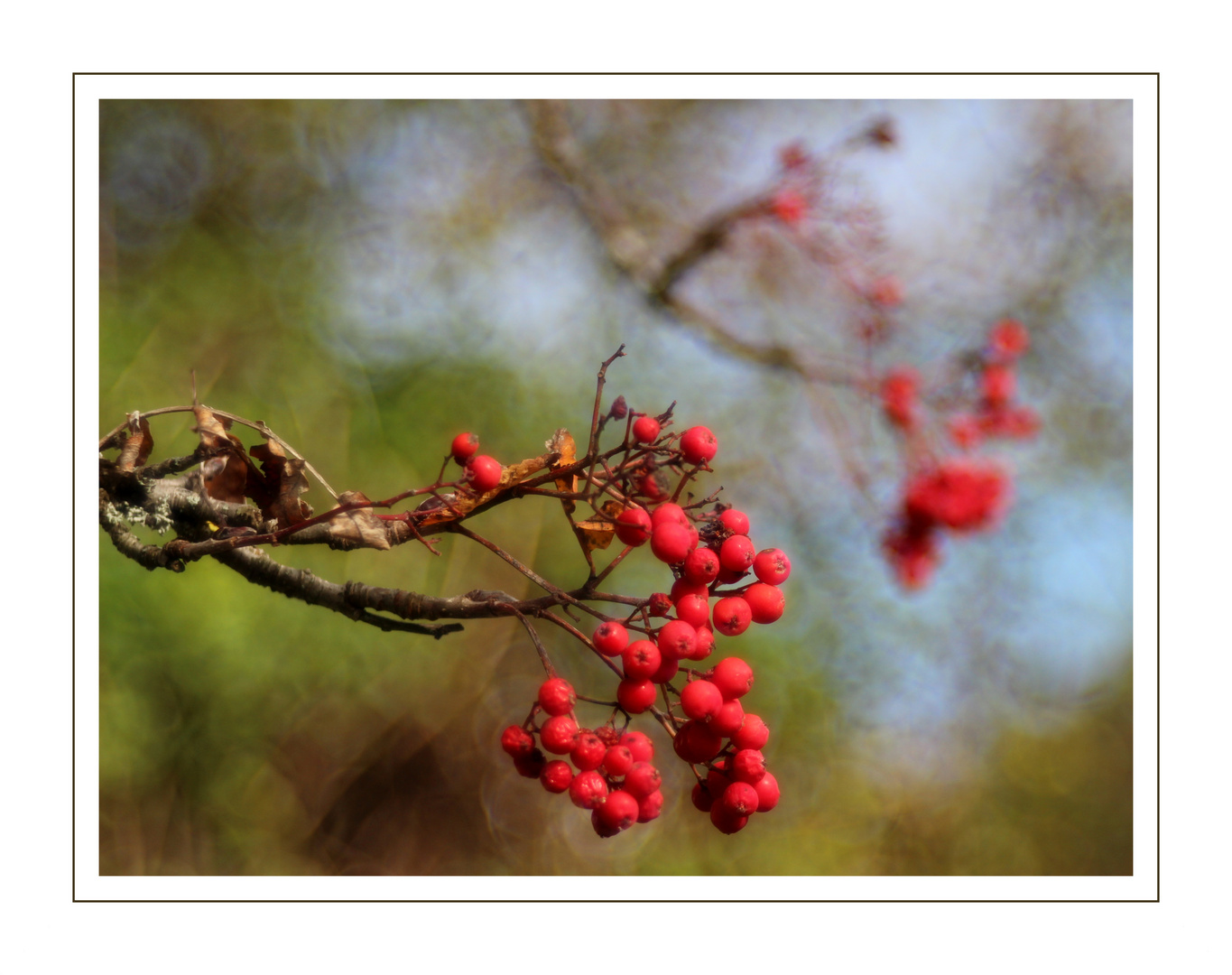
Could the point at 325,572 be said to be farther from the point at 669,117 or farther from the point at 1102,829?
the point at 1102,829

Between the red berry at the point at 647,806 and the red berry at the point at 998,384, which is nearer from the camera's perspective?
the red berry at the point at 647,806

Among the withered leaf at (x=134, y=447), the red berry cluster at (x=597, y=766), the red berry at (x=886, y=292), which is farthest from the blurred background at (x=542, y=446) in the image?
the red berry cluster at (x=597, y=766)

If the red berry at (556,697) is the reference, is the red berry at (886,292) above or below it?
above

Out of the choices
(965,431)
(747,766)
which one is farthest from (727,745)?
(965,431)

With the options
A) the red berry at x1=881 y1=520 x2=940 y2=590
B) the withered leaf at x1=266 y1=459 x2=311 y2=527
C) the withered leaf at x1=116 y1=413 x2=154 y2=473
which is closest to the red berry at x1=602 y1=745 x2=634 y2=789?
the withered leaf at x1=266 y1=459 x2=311 y2=527

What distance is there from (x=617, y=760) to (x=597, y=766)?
2cm

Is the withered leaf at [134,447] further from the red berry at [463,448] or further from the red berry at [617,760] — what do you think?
the red berry at [617,760]

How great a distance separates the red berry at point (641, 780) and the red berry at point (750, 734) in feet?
0.25

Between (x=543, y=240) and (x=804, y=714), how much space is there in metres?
1.28

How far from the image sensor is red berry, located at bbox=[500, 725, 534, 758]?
67 cm

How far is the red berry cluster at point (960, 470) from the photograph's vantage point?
167cm

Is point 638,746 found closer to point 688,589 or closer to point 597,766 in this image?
point 597,766

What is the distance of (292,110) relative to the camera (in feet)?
5.04
